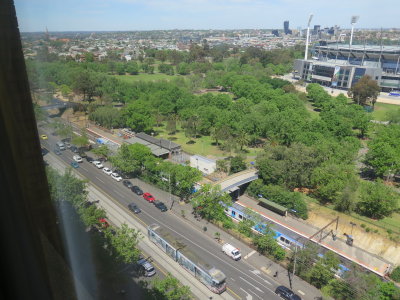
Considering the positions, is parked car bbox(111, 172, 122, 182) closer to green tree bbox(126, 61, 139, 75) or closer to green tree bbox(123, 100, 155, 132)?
green tree bbox(123, 100, 155, 132)

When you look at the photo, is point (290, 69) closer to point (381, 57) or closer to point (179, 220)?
point (381, 57)

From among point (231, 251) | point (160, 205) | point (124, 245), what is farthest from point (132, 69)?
point (124, 245)

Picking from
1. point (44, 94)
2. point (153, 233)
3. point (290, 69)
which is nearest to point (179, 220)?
point (153, 233)

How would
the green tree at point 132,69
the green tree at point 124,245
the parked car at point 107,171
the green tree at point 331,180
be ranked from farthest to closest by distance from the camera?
the green tree at point 132,69
the parked car at point 107,171
the green tree at point 331,180
the green tree at point 124,245

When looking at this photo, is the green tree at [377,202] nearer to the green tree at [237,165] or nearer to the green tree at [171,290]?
the green tree at [237,165]

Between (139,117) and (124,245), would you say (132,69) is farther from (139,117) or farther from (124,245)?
(124,245)

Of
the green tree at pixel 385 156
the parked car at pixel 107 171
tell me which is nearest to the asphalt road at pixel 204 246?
the parked car at pixel 107 171
